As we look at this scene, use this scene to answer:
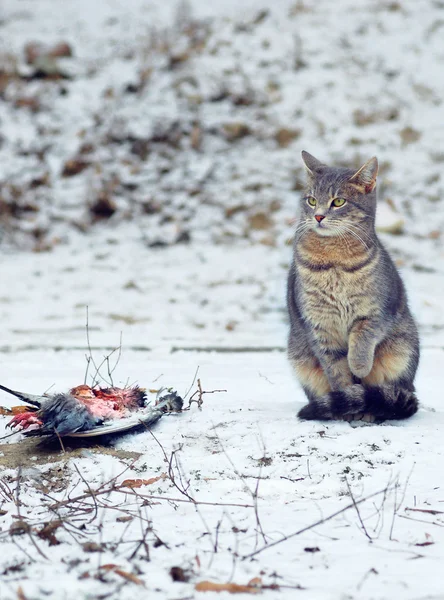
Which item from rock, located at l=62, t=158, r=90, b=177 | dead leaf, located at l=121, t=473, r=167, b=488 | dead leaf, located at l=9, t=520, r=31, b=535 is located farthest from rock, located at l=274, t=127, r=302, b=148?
dead leaf, located at l=9, t=520, r=31, b=535

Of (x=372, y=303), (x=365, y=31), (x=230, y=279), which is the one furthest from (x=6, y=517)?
(x=365, y=31)

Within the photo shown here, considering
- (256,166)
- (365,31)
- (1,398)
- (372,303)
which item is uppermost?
(365,31)

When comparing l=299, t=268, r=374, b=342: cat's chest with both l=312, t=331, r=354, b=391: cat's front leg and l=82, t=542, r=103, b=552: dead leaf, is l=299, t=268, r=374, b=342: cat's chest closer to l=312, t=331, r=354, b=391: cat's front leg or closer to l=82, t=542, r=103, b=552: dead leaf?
l=312, t=331, r=354, b=391: cat's front leg

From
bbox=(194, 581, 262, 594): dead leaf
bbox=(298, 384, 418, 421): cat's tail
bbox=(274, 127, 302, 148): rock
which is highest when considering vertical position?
bbox=(274, 127, 302, 148): rock

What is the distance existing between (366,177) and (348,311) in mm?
846

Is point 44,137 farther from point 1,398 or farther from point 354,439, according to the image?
point 354,439

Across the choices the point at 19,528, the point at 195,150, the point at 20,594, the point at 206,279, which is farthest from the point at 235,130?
the point at 20,594

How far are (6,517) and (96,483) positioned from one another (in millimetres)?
431

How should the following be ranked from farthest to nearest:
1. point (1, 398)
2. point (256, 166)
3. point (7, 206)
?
point (256, 166)
point (7, 206)
point (1, 398)

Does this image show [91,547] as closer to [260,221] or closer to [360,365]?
[360,365]

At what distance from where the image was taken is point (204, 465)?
10.9 ft

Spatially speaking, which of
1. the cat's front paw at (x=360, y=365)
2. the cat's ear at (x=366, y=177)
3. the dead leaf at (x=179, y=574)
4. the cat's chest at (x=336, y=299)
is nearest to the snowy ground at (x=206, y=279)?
the dead leaf at (x=179, y=574)

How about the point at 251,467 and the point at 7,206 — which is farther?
the point at 7,206

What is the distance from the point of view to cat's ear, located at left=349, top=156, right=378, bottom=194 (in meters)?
4.36
